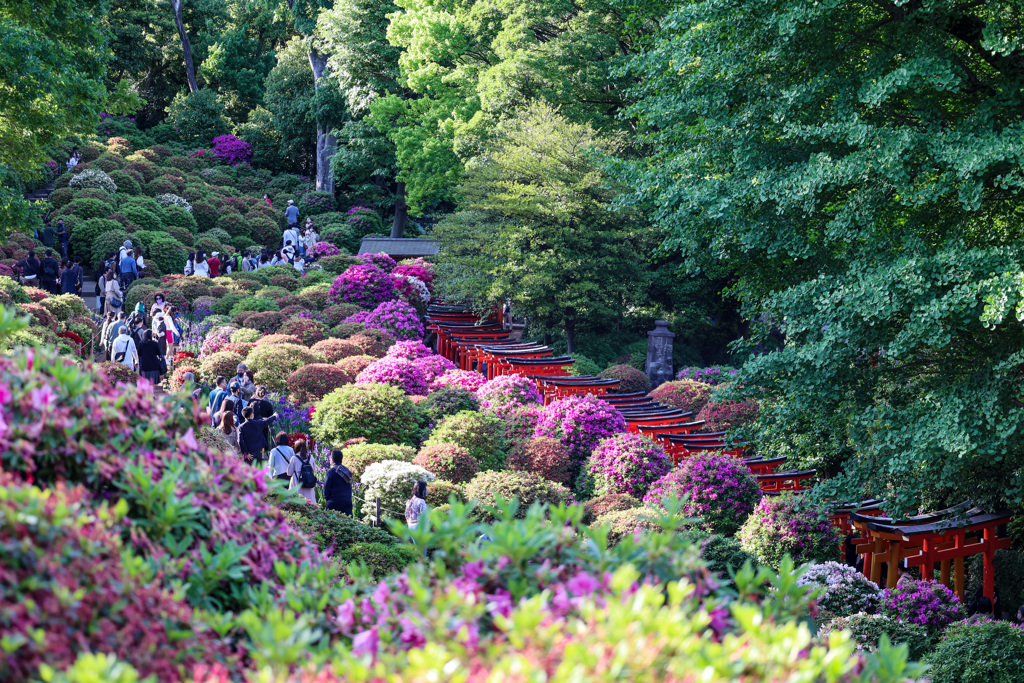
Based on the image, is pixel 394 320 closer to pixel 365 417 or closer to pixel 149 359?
pixel 149 359

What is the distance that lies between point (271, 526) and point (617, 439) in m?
9.81

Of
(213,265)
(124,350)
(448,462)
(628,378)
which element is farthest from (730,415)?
(213,265)

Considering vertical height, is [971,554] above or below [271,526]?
below

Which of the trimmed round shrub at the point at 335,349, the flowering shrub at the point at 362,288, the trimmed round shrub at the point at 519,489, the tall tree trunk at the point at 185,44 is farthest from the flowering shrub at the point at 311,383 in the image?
the tall tree trunk at the point at 185,44

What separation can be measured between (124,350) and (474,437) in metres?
7.16

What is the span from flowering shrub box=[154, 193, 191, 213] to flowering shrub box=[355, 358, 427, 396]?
70.8 ft

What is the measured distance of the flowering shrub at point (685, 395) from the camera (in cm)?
2088

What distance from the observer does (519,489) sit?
1163 centimetres

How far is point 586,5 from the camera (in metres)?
26.7

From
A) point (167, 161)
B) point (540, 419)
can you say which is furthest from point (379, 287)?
point (167, 161)

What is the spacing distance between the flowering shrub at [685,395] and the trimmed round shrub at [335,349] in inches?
263

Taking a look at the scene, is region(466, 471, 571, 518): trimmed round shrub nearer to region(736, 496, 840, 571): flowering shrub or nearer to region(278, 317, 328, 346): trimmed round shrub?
region(736, 496, 840, 571): flowering shrub

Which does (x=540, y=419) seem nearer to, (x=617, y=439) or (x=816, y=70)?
(x=617, y=439)

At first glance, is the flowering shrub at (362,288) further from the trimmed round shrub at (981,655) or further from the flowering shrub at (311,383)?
the trimmed round shrub at (981,655)
